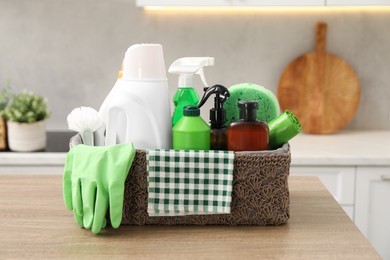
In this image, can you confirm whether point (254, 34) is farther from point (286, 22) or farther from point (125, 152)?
point (125, 152)

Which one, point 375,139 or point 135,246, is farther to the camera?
point 375,139

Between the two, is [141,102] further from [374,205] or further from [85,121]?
[374,205]

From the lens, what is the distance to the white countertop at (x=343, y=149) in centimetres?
256

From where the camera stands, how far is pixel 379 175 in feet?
8.50

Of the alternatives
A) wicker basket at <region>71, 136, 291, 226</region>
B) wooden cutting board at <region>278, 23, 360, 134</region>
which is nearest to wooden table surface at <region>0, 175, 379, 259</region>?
wicker basket at <region>71, 136, 291, 226</region>

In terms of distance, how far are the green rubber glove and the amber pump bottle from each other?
21 centimetres

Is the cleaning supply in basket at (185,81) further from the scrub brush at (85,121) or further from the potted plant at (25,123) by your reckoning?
the potted plant at (25,123)

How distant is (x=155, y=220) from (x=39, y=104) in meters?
1.68

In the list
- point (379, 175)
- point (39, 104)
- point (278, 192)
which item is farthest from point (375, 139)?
point (278, 192)

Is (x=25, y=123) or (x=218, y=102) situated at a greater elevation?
(x=218, y=102)

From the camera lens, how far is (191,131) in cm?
126

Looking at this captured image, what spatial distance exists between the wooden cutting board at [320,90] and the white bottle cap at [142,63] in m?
1.88

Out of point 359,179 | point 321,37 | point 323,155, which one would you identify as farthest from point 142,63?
point 321,37

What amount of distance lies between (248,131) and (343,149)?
1.55 m
